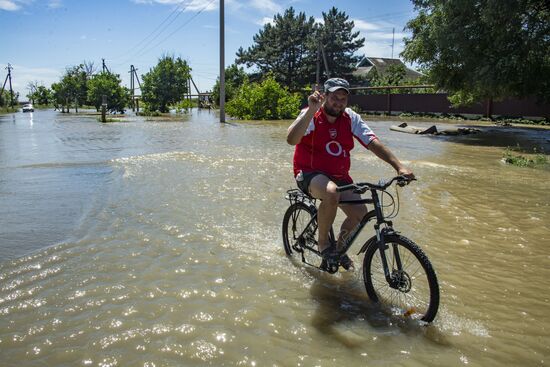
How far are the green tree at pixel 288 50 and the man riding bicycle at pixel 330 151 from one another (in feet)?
178

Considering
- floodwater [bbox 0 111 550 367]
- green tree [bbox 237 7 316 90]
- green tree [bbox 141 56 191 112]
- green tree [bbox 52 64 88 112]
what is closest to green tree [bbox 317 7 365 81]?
green tree [bbox 237 7 316 90]

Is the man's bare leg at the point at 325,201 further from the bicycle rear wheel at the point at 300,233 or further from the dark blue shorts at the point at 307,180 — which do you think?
the bicycle rear wheel at the point at 300,233

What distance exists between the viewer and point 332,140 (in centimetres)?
442

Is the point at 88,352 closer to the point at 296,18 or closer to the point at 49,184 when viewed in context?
the point at 49,184

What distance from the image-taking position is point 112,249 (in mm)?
5398

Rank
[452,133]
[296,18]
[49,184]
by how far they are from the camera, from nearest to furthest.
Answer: [49,184] < [452,133] < [296,18]

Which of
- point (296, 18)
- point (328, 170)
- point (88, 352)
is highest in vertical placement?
point (296, 18)

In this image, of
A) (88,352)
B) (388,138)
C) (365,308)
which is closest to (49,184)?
(88,352)

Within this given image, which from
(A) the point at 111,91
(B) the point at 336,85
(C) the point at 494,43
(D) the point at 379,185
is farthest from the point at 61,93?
(D) the point at 379,185

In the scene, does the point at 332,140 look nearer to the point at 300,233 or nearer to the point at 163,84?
the point at 300,233

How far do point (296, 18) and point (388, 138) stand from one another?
151 ft

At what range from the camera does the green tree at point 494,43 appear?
16.3 meters

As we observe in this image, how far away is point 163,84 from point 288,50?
903 inches

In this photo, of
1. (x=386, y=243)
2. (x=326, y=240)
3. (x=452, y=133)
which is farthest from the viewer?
(x=452, y=133)
